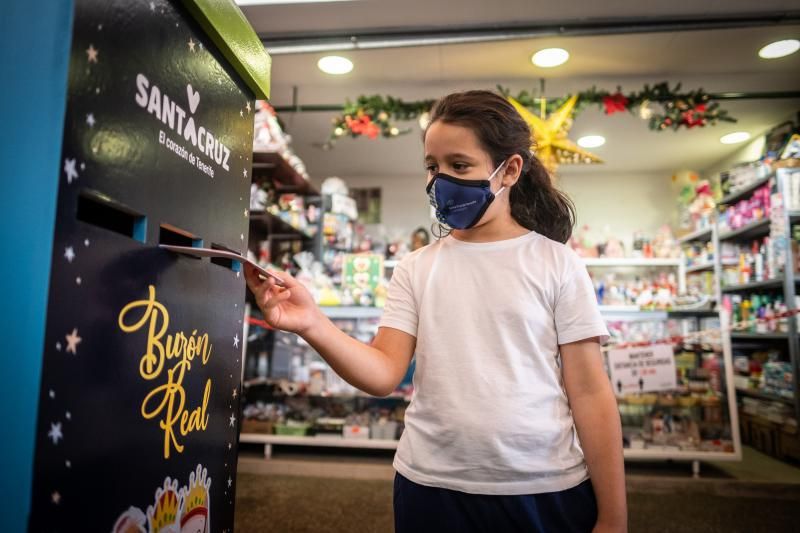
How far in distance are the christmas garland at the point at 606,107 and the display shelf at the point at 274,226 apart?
0.90 meters

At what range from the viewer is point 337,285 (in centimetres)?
435

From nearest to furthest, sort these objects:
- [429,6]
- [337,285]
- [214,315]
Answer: [214,315] → [429,6] → [337,285]

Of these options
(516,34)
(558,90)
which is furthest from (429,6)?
(558,90)

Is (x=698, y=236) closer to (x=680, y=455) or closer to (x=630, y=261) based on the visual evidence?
(x=630, y=261)

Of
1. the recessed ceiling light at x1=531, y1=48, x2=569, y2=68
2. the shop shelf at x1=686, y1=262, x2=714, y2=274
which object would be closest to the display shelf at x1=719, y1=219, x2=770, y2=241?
the shop shelf at x1=686, y1=262, x2=714, y2=274

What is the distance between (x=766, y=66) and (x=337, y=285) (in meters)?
3.90

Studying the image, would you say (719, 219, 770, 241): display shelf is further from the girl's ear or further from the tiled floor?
the girl's ear

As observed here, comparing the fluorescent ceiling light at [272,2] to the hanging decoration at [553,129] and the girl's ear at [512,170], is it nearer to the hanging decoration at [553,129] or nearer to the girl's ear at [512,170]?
the hanging decoration at [553,129]

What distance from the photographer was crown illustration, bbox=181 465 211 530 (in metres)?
0.67

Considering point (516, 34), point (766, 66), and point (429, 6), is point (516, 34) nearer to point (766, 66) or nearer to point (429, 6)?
point (429, 6)

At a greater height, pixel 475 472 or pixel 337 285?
pixel 337 285

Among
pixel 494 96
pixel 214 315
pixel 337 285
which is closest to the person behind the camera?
pixel 214 315

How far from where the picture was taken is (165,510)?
626 millimetres

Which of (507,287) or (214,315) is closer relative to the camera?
(214,315)
